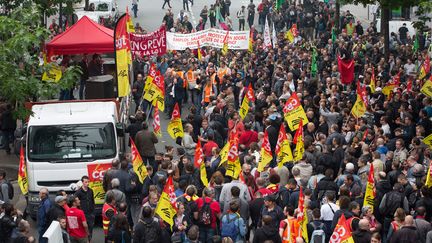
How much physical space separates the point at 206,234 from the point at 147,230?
1398 millimetres

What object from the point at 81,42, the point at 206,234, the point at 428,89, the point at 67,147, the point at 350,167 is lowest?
the point at 206,234

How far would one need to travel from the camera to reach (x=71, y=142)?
74.5 feet

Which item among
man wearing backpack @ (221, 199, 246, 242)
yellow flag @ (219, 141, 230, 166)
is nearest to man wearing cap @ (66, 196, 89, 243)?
man wearing backpack @ (221, 199, 246, 242)

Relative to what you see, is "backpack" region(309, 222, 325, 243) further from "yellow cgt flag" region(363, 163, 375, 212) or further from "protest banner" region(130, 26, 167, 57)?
"protest banner" region(130, 26, 167, 57)

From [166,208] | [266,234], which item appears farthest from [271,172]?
[266,234]

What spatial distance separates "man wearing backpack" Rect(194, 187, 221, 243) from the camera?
18516mm

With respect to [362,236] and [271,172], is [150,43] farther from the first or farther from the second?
[362,236]

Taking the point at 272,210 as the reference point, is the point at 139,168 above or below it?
above

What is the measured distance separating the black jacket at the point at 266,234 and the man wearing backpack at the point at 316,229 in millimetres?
602

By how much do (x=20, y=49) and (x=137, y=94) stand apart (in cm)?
867

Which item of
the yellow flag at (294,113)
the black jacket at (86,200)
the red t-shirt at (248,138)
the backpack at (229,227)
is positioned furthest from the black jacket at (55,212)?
the yellow flag at (294,113)

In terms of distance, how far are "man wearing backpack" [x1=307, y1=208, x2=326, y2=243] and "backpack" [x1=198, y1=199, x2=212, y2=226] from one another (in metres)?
1.64

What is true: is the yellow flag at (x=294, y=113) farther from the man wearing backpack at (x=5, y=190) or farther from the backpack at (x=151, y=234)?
the backpack at (x=151, y=234)

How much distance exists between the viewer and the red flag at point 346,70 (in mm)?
32875
